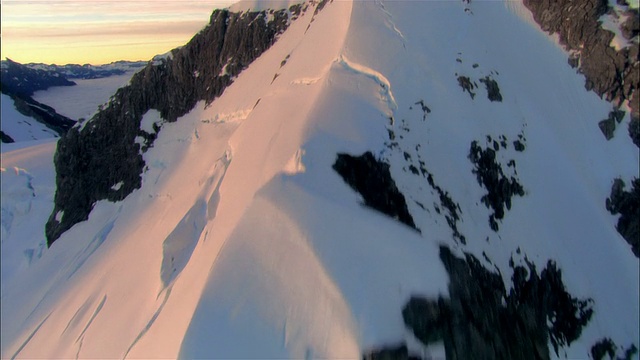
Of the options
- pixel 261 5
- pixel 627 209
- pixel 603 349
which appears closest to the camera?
pixel 603 349

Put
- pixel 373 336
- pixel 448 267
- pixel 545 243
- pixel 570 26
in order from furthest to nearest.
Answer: pixel 570 26 < pixel 545 243 < pixel 448 267 < pixel 373 336

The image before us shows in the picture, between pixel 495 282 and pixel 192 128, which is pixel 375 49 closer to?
pixel 495 282

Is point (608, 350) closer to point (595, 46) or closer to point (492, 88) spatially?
point (492, 88)

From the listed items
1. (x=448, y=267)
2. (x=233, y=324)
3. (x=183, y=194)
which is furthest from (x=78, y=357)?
(x=448, y=267)

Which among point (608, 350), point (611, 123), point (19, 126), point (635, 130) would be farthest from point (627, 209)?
point (19, 126)

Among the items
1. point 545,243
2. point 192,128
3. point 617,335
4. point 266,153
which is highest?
point 266,153

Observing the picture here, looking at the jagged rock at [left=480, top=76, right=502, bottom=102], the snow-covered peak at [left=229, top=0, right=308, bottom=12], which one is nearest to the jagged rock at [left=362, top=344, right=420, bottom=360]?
the jagged rock at [left=480, top=76, right=502, bottom=102]

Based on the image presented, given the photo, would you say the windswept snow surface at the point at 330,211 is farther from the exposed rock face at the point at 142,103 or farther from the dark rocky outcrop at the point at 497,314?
the exposed rock face at the point at 142,103
